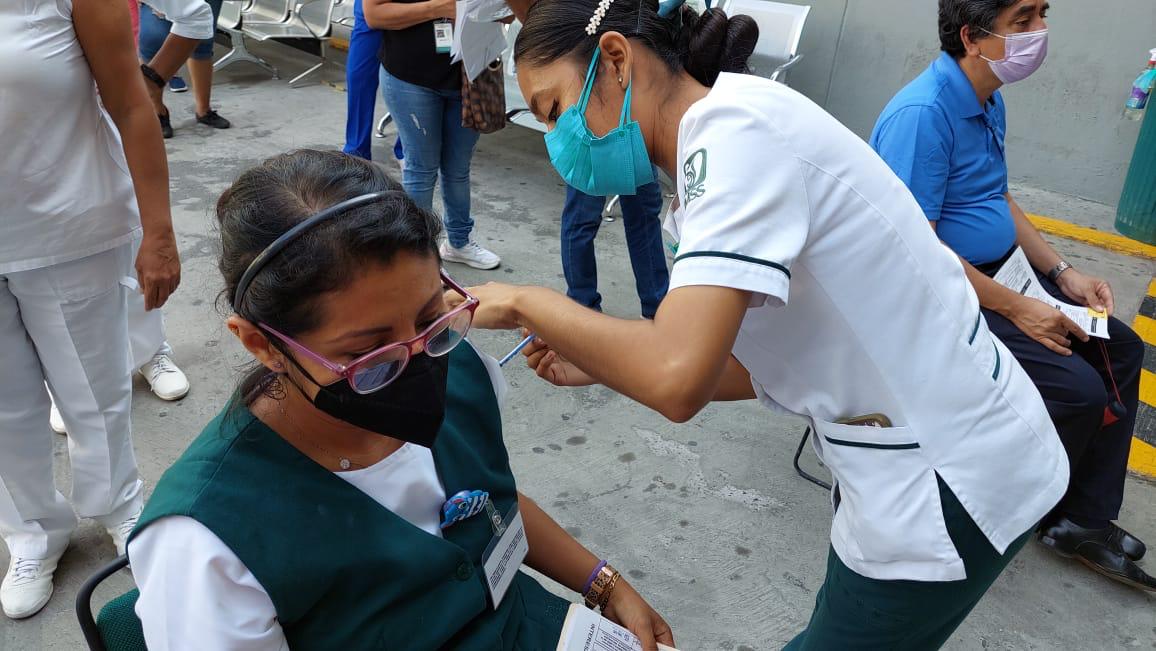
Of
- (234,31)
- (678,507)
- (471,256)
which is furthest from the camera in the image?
(234,31)

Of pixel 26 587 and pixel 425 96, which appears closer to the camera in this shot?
pixel 26 587

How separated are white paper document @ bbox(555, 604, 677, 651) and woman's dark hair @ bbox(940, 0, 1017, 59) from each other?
6.14ft

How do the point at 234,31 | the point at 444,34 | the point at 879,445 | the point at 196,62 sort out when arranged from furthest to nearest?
1. the point at 234,31
2. the point at 196,62
3. the point at 444,34
4. the point at 879,445

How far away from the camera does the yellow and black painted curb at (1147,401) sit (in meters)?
3.20

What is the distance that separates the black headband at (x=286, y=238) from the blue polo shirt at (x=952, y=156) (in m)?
1.67

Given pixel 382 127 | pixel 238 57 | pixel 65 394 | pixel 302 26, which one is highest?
pixel 65 394

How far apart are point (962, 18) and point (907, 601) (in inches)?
68.9

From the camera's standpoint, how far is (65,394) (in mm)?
2242

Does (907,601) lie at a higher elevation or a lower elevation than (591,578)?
higher

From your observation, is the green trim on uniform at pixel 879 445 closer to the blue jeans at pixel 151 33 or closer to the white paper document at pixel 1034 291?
the white paper document at pixel 1034 291

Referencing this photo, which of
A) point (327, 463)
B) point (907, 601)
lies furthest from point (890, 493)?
point (327, 463)

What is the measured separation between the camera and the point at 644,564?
Answer: 2588mm

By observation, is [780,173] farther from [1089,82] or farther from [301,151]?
[1089,82]

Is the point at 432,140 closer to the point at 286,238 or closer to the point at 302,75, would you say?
the point at 286,238
